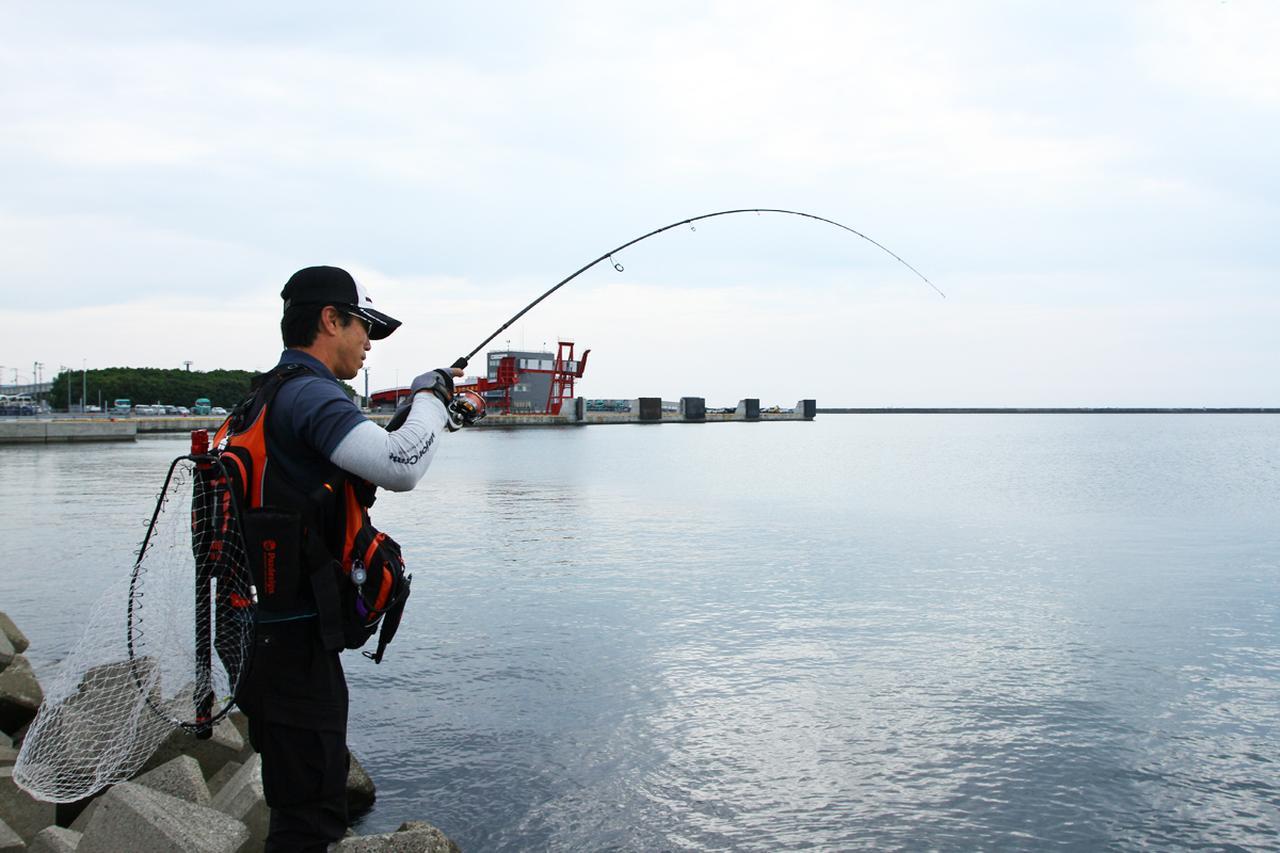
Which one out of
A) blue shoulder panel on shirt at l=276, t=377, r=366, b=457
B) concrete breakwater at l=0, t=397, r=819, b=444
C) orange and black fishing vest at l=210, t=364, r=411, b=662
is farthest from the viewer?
→ concrete breakwater at l=0, t=397, r=819, b=444

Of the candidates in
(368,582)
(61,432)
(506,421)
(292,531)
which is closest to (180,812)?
(368,582)

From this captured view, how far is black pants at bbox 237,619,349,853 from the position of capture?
2834 mm

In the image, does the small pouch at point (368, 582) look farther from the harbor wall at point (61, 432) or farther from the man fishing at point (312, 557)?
the harbor wall at point (61, 432)

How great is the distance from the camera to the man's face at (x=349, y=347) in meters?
3.12

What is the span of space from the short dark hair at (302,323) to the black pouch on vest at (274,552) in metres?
0.54

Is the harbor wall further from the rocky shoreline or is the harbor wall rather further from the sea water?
the rocky shoreline

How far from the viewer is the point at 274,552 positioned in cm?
289

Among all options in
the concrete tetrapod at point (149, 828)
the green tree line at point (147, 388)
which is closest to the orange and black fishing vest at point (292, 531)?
the concrete tetrapod at point (149, 828)

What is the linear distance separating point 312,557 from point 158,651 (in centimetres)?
134

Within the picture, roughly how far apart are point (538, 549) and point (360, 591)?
1310 centimetres

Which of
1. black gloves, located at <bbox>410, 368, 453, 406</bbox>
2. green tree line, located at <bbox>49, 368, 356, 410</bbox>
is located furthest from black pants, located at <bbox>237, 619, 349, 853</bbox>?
green tree line, located at <bbox>49, 368, 356, 410</bbox>

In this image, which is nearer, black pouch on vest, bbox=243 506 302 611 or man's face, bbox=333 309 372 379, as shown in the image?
black pouch on vest, bbox=243 506 302 611

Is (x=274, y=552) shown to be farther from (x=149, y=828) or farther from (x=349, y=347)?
(x=149, y=828)

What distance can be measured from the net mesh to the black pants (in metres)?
0.09
